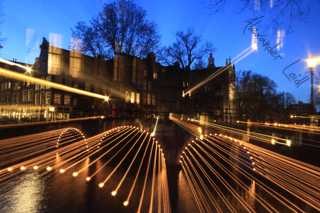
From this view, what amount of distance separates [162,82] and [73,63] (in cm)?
2883

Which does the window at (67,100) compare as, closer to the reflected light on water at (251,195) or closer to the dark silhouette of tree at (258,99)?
the dark silhouette of tree at (258,99)

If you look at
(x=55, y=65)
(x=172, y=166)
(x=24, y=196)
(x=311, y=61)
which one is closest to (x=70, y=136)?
(x=172, y=166)

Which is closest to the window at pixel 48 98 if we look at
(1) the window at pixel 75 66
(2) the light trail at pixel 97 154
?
(1) the window at pixel 75 66

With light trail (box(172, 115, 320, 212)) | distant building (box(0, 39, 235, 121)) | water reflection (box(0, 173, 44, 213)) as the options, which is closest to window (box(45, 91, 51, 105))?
distant building (box(0, 39, 235, 121))

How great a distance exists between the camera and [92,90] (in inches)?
1635

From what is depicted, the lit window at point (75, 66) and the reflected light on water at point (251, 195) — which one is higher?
the lit window at point (75, 66)

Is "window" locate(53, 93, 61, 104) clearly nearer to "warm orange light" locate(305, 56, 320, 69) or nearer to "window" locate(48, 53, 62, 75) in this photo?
"window" locate(48, 53, 62, 75)

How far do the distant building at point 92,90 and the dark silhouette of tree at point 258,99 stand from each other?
6.19 feet

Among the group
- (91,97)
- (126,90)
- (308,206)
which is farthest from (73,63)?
(308,206)

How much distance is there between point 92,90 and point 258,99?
703 inches

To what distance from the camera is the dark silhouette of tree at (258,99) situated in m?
33.8

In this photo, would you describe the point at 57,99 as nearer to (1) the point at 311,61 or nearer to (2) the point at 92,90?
(2) the point at 92,90

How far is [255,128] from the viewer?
24.8m

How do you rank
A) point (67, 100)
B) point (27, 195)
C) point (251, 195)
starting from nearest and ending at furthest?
point (27, 195) < point (251, 195) < point (67, 100)
